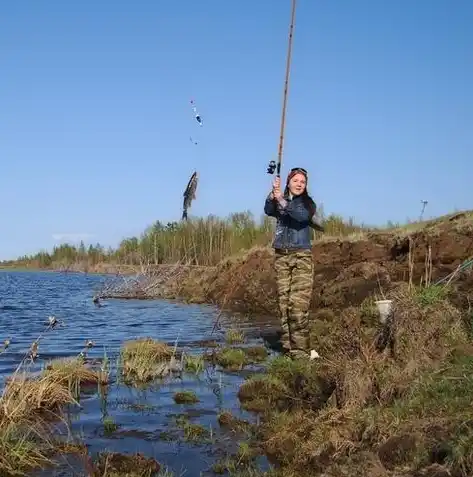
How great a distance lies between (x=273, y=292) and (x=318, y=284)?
70.8 inches

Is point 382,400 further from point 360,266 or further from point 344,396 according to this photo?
point 360,266

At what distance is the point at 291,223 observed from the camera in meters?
9.19

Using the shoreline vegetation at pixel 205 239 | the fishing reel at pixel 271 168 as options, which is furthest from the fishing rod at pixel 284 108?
the shoreline vegetation at pixel 205 239

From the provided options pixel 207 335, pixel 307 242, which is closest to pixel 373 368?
pixel 307 242

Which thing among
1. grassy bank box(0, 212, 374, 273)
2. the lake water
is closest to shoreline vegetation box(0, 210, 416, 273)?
grassy bank box(0, 212, 374, 273)

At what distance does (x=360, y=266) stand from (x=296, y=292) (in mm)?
9410

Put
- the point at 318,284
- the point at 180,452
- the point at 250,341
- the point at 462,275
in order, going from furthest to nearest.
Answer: the point at 318,284, the point at 250,341, the point at 462,275, the point at 180,452

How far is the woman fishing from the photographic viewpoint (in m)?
9.04

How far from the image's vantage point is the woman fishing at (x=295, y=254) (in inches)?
356

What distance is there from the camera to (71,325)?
17.1 meters

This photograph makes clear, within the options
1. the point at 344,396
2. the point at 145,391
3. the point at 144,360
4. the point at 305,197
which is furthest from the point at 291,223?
the point at 344,396

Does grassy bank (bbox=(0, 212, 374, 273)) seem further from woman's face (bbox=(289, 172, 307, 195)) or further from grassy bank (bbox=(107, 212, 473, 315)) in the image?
woman's face (bbox=(289, 172, 307, 195))

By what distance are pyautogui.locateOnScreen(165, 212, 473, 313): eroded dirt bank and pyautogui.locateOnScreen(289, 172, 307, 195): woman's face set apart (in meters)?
Result: 3.49

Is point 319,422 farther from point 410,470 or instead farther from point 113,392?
point 113,392
